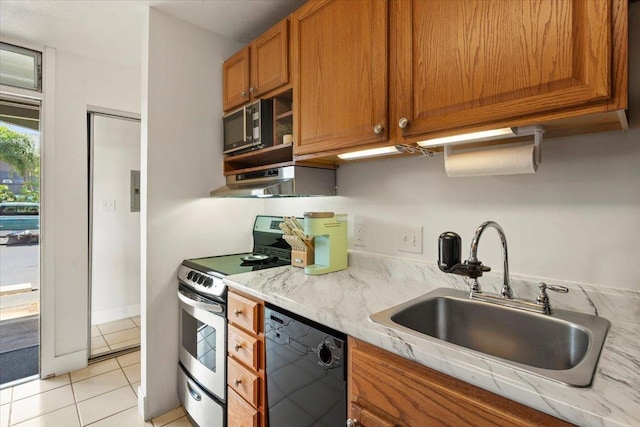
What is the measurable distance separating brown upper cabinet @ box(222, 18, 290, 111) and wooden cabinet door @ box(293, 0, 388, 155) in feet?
0.39

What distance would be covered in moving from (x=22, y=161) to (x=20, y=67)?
0.67 metres

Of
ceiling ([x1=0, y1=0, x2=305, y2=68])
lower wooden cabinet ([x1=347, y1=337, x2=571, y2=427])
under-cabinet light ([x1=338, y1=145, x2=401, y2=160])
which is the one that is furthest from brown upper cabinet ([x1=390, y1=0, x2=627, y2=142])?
ceiling ([x1=0, y1=0, x2=305, y2=68])

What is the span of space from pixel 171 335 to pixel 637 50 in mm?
2527

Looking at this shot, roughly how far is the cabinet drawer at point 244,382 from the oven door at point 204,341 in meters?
0.07

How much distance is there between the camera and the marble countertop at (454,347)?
59 cm

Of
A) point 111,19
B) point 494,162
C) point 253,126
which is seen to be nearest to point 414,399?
point 494,162

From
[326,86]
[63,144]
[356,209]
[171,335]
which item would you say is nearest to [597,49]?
[326,86]

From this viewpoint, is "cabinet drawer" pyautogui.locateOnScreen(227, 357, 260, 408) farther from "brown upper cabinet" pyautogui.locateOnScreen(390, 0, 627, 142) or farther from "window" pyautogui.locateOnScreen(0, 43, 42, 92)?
"window" pyautogui.locateOnScreen(0, 43, 42, 92)

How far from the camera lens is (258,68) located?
187 cm

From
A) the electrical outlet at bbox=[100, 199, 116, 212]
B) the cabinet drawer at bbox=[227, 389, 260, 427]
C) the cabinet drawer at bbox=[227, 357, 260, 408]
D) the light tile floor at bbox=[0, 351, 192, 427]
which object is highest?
the electrical outlet at bbox=[100, 199, 116, 212]

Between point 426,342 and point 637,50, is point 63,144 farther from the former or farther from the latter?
point 637,50

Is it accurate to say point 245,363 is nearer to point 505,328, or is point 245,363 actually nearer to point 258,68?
point 505,328

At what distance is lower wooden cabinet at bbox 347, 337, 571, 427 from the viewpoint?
67cm

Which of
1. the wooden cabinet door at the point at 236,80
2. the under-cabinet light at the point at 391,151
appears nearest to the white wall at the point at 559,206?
the under-cabinet light at the point at 391,151
